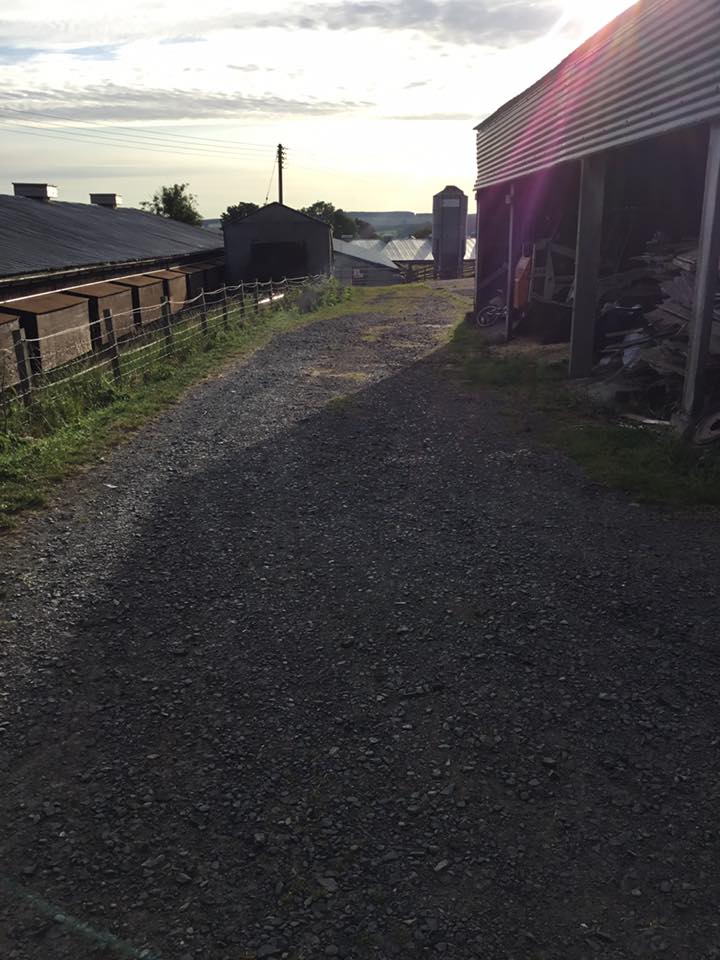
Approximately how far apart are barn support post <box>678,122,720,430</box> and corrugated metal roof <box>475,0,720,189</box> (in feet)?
2.18

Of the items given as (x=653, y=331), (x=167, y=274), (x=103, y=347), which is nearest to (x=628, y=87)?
(x=653, y=331)

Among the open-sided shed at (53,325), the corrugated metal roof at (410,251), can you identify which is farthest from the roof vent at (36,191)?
the corrugated metal roof at (410,251)

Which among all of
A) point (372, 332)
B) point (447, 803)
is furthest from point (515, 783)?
point (372, 332)

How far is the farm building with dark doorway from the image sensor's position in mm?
37594

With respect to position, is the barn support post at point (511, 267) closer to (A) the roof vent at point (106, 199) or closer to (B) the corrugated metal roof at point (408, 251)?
(A) the roof vent at point (106, 199)

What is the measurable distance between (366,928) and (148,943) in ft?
3.12

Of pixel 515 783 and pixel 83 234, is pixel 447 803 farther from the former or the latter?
pixel 83 234

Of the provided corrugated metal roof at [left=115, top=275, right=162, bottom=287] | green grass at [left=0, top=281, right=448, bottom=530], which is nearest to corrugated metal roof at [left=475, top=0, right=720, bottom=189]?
green grass at [left=0, top=281, right=448, bottom=530]

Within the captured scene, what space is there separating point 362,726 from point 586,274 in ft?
37.3

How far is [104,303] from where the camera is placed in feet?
72.1

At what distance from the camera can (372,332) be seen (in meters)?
22.1

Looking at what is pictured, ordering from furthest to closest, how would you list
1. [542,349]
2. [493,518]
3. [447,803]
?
1. [542,349]
2. [493,518]
3. [447,803]

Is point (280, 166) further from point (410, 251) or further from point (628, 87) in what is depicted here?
point (628, 87)

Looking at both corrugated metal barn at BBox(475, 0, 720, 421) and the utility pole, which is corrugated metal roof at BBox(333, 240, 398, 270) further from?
corrugated metal barn at BBox(475, 0, 720, 421)
